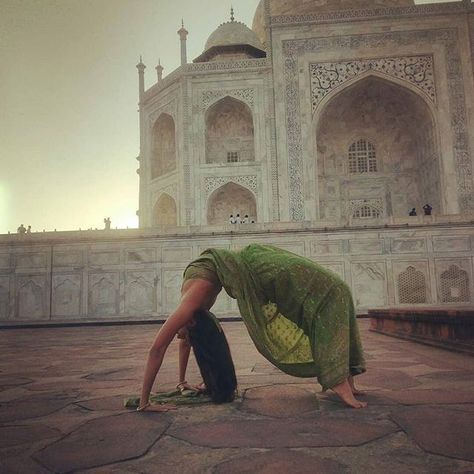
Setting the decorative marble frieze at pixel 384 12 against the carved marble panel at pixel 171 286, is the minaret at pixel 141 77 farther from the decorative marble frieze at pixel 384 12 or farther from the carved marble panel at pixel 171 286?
the carved marble panel at pixel 171 286

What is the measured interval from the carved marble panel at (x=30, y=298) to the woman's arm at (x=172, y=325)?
9143mm

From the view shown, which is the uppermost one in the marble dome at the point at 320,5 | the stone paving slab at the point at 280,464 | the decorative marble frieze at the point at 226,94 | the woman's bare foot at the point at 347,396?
the marble dome at the point at 320,5

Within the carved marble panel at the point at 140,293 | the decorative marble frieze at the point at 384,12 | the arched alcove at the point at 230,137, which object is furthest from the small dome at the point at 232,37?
the carved marble panel at the point at 140,293

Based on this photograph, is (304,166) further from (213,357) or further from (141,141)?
(213,357)

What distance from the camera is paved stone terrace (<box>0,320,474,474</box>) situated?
1281 millimetres

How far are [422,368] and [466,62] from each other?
1664cm

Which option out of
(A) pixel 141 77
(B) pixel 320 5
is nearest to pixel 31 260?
(A) pixel 141 77

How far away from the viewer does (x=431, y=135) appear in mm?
16969

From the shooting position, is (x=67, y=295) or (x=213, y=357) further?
(x=67, y=295)

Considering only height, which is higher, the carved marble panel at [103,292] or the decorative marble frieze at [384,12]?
the decorative marble frieze at [384,12]

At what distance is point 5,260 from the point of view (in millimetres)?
10492

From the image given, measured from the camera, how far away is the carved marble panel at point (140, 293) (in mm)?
10133

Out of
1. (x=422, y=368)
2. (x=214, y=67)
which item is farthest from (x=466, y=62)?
(x=422, y=368)

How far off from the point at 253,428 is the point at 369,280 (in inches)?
348
